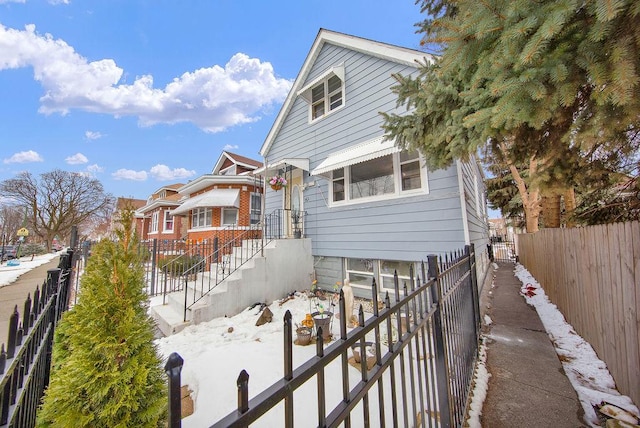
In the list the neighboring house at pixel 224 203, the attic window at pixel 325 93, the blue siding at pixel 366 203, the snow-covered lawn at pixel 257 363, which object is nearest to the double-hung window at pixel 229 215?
the neighboring house at pixel 224 203

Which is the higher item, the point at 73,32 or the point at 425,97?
the point at 73,32

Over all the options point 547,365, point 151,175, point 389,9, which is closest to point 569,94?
point 547,365

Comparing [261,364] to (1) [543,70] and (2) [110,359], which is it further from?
(1) [543,70]

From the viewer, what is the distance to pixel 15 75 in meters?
32.4

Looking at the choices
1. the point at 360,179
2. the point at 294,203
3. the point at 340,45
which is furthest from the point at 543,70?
the point at 294,203

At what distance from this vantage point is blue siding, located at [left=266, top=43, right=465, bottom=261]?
246 inches

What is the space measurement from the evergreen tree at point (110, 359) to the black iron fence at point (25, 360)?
0.20 metres

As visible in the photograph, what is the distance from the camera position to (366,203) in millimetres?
7648

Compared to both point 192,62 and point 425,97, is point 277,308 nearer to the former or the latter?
point 425,97

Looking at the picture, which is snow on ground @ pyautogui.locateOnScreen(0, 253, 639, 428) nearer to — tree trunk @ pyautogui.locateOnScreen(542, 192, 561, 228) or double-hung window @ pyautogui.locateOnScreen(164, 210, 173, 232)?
tree trunk @ pyautogui.locateOnScreen(542, 192, 561, 228)

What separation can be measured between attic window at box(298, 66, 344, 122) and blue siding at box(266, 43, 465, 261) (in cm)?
31

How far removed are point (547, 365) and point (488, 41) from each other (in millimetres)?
4130

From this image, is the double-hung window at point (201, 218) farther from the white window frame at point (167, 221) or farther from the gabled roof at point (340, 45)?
the white window frame at point (167, 221)

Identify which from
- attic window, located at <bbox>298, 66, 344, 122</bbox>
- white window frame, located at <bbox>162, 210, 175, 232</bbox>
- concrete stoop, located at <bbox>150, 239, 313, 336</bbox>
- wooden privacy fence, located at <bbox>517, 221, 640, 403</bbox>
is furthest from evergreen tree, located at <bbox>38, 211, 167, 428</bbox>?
white window frame, located at <bbox>162, 210, 175, 232</bbox>
